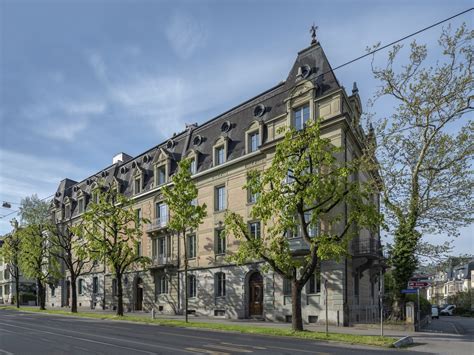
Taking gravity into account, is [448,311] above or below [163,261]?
below

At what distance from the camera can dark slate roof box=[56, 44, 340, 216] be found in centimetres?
2920

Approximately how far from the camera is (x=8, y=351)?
44.8 ft

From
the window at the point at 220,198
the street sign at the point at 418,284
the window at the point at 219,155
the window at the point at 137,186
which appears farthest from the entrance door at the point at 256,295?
the window at the point at 137,186

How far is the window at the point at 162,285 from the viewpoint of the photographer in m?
38.6

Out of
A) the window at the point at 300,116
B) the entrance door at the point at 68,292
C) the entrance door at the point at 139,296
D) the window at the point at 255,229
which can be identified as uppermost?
the window at the point at 300,116

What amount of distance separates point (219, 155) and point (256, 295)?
11469mm

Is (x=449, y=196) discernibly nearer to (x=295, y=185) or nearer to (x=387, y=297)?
(x=295, y=185)

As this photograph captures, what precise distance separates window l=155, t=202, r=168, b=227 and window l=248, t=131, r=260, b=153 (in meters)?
11.2

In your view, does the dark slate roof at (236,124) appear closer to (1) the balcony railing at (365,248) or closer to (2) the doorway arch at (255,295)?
(2) the doorway arch at (255,295)

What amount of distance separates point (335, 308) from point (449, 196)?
359 inches

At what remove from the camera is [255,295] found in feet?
101

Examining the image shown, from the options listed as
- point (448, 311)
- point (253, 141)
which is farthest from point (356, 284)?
point (448, 311)

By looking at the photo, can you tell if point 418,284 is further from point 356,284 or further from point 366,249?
point 356,284

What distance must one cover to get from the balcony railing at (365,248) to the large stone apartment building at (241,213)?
7 cm
